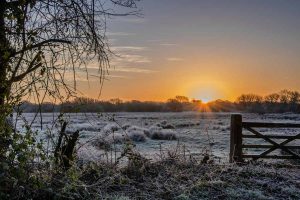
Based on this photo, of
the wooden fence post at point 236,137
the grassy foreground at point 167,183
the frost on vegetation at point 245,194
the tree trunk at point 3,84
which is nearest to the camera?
the tree trunk at point 3,84

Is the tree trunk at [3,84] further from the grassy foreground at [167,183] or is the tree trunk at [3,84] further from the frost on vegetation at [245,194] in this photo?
the frost on vegetation at [245,194]

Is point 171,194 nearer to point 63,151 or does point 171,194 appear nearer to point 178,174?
point 178,174

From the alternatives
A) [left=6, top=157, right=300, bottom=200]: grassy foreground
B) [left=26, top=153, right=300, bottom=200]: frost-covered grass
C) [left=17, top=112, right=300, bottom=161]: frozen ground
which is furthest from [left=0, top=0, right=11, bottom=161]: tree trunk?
[left=26, top=153, right=300, bottom=200]: frost-covered grass

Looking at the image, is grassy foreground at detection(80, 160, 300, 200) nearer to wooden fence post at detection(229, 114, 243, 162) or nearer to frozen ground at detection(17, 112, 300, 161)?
frozen ground at detection(17, 112, 300, 161)

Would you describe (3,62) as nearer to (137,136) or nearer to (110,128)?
(110,128)

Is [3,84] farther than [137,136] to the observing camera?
No

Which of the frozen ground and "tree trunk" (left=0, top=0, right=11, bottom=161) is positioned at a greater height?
"tree trunk" (left=0, top=0, right=11, bottom=161)

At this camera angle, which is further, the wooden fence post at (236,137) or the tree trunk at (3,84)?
the wooden fence post at (236,137)

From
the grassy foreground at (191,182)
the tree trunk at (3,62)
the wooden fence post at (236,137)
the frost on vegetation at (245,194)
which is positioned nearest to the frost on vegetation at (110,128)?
the grassy foreground at (191,182)

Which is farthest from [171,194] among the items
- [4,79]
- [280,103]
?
[280,103]

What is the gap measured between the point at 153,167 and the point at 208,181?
1473 millimetres

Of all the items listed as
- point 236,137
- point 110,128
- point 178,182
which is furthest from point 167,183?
point 110,128

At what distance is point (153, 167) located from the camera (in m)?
9.98

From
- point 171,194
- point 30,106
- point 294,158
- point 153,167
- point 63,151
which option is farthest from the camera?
point 294,158
